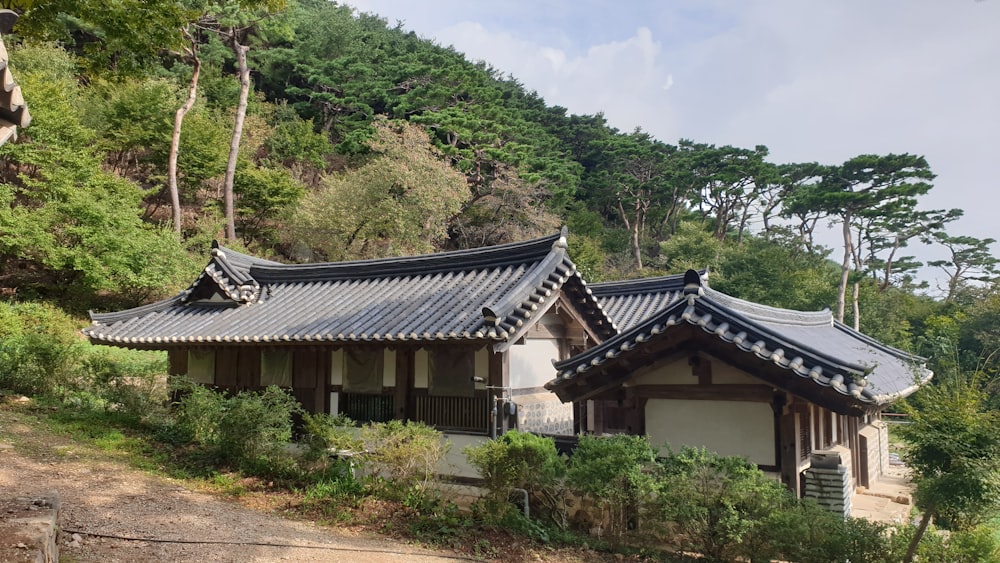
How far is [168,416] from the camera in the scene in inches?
574

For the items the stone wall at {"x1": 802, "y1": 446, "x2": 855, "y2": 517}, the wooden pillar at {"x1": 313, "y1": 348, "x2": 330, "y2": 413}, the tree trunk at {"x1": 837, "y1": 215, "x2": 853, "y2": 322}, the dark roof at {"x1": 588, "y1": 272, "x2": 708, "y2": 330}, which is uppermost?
the tree trunk at {"x1": 837, "y1": 215, "x2": 853, "y2": 322}

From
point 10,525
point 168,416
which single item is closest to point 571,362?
point 10,525

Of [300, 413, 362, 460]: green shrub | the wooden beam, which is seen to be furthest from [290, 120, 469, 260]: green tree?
the wooden beam

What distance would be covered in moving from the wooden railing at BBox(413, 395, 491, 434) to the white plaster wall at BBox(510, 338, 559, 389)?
0.99 metres

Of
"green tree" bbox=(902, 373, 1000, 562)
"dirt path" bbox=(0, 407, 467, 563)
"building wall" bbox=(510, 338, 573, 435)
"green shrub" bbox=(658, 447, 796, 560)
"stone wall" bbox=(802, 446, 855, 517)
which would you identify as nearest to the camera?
"green tree" bbox=(902, 373, 1000, 562)

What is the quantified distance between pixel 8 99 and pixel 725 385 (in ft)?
29.9

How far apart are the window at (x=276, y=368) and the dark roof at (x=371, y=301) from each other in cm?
87

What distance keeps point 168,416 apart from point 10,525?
34.9 ft

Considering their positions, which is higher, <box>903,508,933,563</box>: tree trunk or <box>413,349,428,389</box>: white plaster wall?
<box>413,349,428,389</box>: white plaster wall

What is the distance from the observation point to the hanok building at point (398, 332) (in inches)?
461

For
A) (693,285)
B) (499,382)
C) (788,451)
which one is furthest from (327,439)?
(788,451)

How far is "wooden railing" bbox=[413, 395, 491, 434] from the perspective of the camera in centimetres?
1181

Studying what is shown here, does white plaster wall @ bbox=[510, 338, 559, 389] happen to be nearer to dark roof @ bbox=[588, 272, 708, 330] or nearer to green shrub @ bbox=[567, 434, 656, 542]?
green shrub @ bbox=[567, 434, 656, 542]

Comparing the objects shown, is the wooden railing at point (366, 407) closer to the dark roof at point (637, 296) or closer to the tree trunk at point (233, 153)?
the dark roof at point (637, 296)
